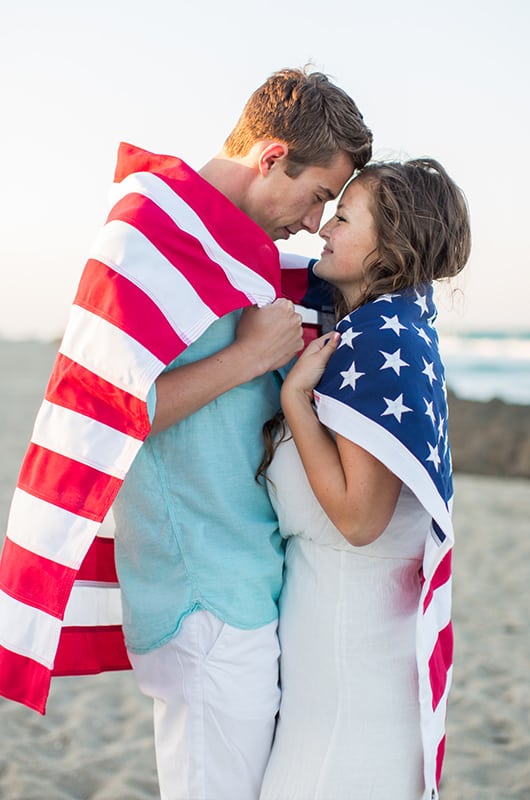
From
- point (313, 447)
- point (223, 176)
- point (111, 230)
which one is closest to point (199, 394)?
point (313, 447)

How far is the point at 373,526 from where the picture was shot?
2.06 m

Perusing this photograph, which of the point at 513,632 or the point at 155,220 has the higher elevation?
the point at 155,220

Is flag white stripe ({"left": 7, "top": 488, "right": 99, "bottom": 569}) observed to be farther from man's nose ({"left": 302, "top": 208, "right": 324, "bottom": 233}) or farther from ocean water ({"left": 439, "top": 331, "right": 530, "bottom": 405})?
ocean water ({"left": 439, "top": 331, "right": 530, "bottom": 405})

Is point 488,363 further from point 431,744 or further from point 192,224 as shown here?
point 192,224

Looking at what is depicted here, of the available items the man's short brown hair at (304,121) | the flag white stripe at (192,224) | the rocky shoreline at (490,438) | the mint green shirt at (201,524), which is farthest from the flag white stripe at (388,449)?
the rocky shoreline at (490,438)

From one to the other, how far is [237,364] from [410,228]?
549 millimetres

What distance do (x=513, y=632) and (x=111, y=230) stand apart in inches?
181

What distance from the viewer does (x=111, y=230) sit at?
203 centimetres

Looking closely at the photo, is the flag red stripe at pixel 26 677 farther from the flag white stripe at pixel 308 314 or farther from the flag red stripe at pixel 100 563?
the flag white stripe at pixel 308 314

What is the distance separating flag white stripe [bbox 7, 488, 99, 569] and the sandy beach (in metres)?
2.13

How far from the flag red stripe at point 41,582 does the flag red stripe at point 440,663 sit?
34.9 inches

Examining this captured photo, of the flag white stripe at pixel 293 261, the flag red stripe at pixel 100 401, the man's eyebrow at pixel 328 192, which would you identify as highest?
the man's eyebrow at pixel 328 192

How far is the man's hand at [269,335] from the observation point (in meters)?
2.15

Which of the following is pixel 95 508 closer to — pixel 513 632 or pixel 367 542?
pixel 367 542
